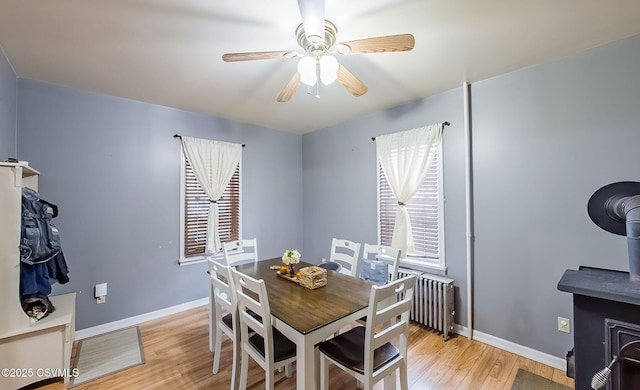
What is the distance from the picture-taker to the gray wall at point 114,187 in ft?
8.47

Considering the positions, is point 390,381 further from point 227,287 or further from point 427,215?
point 427,215

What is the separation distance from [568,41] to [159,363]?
4108mm

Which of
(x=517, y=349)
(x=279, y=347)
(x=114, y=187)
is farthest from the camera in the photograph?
(x=114, y=187)

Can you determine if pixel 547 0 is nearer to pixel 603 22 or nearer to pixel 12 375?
pixel 603 22

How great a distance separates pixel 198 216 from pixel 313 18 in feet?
9.50

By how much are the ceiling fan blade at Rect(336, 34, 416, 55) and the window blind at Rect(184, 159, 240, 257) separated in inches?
104

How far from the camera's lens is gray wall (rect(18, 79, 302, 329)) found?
8.47 feet

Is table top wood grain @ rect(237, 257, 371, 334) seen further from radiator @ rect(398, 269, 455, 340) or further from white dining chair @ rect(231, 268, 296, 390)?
radiator @ rect(398, 269, 455, 340)

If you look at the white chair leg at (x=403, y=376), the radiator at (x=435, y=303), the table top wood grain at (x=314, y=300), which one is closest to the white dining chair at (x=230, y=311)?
the table top wood grain at (x=314, y=300)

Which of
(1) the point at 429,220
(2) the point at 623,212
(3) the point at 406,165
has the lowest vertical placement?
(1) the point at 429,220

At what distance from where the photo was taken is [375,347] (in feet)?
Answer: 4.71

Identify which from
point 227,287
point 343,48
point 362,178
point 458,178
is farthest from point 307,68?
point 362,178

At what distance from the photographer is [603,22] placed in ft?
5.63

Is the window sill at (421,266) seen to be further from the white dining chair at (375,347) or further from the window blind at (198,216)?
the window blind at (198,216)
